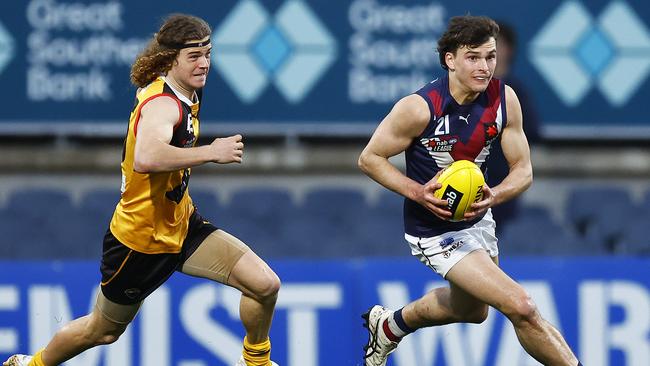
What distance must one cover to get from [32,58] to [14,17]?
405mm

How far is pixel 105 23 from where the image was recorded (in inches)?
470

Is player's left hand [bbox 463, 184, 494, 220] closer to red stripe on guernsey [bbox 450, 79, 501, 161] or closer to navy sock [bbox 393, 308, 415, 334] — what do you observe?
red stripe on guernsey [bbox 450, 79, 501, 161]

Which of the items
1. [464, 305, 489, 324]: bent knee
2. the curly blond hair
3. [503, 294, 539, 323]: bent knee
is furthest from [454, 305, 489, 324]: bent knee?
the curly blond hair

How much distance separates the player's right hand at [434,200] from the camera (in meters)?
6.77

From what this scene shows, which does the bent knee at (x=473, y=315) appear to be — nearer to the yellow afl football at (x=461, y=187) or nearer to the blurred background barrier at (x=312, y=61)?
the yellow afl football at (x=461, y=187)

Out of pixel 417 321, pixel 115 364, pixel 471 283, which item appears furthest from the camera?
pixel 115 364

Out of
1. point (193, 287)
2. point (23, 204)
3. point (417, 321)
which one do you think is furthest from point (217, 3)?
point (417, 321)

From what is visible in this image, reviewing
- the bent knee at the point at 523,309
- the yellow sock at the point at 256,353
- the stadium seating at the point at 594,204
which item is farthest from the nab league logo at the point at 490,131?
the stadium seating at the point at 594,204

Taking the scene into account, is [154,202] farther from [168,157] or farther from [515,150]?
[515,150]

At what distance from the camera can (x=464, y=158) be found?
7.02 metres

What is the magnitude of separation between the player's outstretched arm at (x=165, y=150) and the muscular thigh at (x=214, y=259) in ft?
2.45

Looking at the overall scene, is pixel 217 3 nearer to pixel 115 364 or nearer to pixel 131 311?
pixel 115 364

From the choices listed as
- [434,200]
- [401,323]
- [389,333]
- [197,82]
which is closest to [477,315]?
[401,323]

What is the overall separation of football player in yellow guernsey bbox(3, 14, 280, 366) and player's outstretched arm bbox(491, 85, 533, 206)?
4.56 feet
